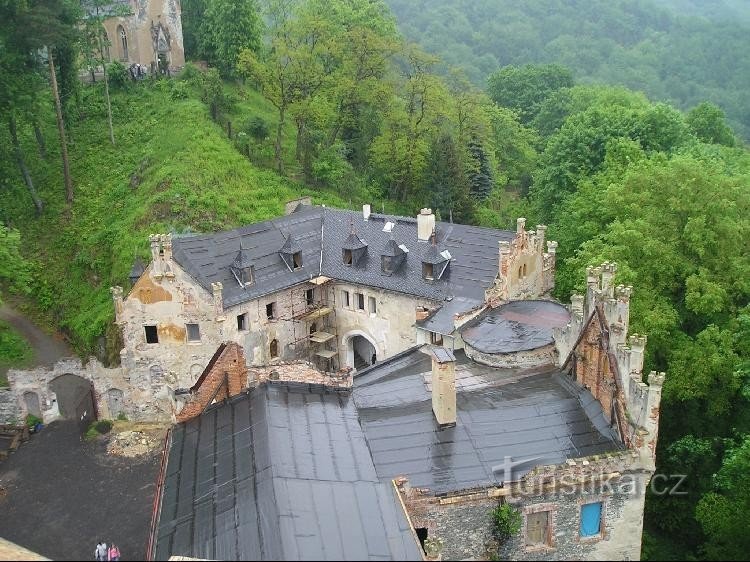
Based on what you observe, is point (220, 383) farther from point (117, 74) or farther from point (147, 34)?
point (147, 34)

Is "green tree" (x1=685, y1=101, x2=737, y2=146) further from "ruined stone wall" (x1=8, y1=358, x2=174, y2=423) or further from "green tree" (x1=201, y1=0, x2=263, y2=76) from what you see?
"ruined stone wall" (x1=8, y1=358, x2=174, y2=423)

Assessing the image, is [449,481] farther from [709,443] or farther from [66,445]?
[66,445]

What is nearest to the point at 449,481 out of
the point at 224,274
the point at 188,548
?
the point at 188,548

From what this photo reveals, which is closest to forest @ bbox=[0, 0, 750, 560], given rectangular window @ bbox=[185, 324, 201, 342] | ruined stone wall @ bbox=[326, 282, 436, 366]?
rectangular window @ bbox=[185, 324, 201, 342]

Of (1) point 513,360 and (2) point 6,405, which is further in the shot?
(2) point 6,405

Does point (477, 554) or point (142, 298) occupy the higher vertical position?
point (142, 298)

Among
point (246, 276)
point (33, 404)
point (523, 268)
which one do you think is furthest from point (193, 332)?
point (523, 268)

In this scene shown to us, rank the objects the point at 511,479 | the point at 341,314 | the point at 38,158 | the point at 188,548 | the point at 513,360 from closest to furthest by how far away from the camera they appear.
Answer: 1. the point at 188,548
2. the point at 511,479
3. the point at 513,360
4. the point at 341,314
5. the point at 38,158
